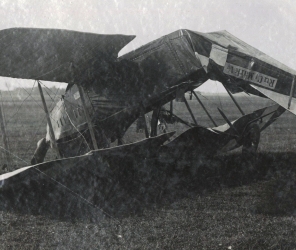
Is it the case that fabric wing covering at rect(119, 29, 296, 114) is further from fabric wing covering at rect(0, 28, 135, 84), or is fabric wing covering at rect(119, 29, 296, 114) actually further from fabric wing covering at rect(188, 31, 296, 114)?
fabric wing covering at rect(0, 28, 135, 84)

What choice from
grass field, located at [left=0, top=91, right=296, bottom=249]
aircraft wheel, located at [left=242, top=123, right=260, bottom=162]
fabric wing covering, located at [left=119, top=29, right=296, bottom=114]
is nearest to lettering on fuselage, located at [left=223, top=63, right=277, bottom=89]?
fabric wing covering, located at [left=119, top=29, right=296, bottom=114]

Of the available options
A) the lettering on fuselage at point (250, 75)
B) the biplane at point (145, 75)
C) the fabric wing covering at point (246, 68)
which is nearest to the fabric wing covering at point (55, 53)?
the biplane at point (145, 75)

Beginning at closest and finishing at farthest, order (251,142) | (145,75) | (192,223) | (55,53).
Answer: (192,223)
(55,53)
(145,75)
(251,142)

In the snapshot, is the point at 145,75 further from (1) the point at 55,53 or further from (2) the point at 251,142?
(2) the point at 251,142

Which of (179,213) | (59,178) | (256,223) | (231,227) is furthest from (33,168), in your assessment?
(256,223)

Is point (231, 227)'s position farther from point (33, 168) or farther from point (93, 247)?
point (33, 168)

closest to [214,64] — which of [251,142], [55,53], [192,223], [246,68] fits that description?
[246,68]

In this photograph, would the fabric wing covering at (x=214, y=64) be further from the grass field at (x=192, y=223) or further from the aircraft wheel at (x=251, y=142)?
the grass field at (x=192, y=223)
